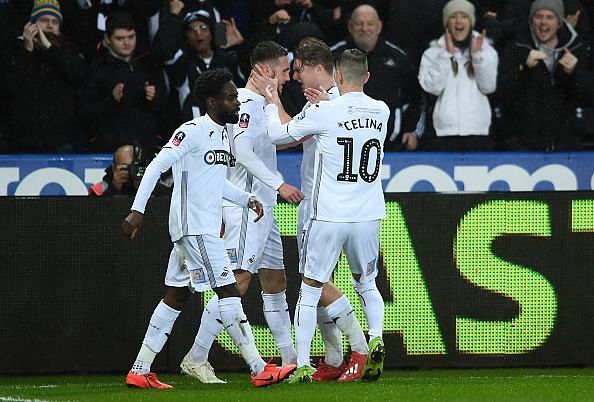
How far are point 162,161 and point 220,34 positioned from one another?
4.46 meters

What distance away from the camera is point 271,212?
8875 mm

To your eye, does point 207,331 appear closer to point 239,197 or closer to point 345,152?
point 239,197

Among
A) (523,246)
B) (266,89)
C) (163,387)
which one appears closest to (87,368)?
(163,387)

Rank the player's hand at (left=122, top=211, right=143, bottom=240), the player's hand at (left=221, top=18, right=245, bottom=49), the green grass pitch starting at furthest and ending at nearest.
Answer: the player's hand at (left=221, top=18, right=245, bottom=49) → the player's hand at (left=122, top=211, right=143, bottom=240) → the green grass pitch

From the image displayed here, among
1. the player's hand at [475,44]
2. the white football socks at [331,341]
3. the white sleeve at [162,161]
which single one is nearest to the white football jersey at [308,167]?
the white football socks at [331,341]

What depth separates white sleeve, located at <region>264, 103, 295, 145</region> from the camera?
8.23 m

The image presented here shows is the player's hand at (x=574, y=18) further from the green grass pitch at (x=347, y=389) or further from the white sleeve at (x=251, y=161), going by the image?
the white sleeve at (x=251, y=161)

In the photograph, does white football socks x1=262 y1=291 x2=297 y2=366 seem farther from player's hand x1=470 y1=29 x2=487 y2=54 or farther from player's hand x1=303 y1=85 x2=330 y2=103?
player's hand x1=470 y1=29 x2=487 y2=54

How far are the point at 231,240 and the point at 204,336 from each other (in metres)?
0.67

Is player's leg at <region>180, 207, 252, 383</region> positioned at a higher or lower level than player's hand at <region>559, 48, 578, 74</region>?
lower

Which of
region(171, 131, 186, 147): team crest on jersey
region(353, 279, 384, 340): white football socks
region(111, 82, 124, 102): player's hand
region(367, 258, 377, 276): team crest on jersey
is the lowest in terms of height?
region(353, 279, 384, 340): white football socks

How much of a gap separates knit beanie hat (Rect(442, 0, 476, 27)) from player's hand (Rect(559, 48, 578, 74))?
0.92 meters

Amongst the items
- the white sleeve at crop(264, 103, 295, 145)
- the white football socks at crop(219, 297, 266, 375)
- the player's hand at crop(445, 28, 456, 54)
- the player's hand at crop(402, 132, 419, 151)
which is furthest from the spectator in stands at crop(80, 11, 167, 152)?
the white football socks at crop(219, 297, 266, 375)

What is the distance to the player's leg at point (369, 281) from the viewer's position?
816 cm
